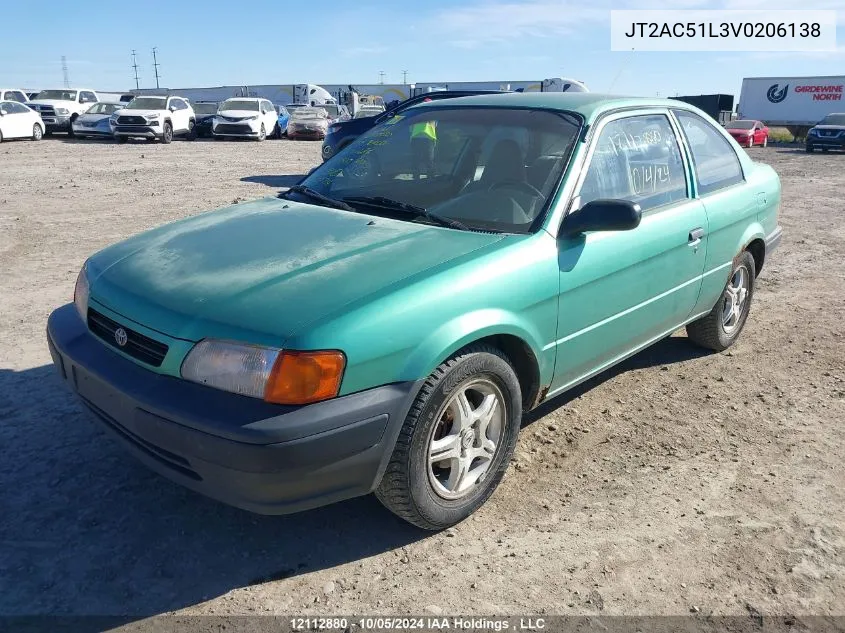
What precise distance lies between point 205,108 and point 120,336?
29497 millimetres

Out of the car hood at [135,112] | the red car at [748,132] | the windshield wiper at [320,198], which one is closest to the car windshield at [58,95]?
the car hood at [135,112]

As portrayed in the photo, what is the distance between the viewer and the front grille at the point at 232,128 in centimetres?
2564

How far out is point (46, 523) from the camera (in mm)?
2766

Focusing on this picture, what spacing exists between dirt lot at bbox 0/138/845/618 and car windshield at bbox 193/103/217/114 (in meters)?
26.7

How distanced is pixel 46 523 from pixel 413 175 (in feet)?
7.67

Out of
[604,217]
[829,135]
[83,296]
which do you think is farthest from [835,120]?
[83,296]

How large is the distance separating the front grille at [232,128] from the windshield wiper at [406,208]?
23901 mm

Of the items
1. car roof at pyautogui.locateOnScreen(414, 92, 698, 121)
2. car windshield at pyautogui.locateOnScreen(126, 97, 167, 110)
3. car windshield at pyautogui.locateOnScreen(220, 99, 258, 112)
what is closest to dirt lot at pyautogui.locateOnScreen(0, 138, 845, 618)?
car roof at pyautogui.locateOnScreen(414, 92, 698, 121)

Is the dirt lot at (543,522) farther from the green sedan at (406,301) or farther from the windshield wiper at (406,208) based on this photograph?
the windshield wiper at (406,208)

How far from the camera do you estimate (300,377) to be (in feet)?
7.35

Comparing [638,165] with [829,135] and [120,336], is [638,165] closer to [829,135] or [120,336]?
[120,336]

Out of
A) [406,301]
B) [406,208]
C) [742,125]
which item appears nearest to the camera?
[406,301]

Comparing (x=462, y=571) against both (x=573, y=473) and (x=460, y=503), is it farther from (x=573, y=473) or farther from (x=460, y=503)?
(x=573, y=473)

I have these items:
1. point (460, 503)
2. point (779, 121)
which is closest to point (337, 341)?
point (460, 503)
